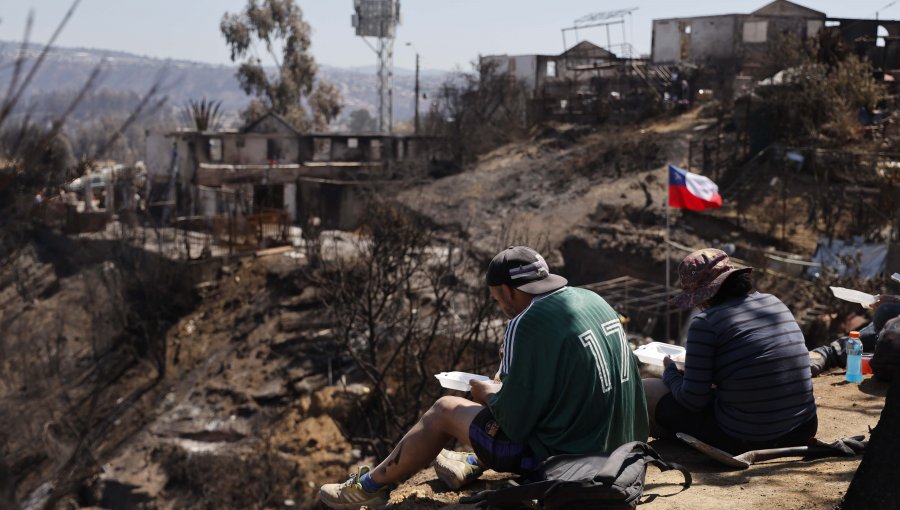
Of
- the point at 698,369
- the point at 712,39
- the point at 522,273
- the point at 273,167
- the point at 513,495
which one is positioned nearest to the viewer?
the point at 513,495

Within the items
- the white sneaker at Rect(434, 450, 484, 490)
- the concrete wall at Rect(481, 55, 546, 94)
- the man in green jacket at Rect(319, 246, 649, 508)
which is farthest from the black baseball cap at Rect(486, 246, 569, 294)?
the concrete wall at Rect(481, 55, 546, 94)

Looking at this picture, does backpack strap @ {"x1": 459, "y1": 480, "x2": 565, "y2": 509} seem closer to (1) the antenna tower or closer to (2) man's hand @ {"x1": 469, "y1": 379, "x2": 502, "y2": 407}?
(2) man's hand @ {"x1": 469, "y1": 379, "x2": 502, "y2": 407}

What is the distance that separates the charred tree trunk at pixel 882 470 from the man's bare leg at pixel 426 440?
1.61 m

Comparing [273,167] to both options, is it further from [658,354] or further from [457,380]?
[457,380]

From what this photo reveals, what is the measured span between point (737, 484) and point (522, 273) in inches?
59.0

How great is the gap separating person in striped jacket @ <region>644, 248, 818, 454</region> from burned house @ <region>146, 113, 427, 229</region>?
30178mm

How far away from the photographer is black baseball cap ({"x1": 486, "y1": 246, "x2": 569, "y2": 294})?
12.7 ft

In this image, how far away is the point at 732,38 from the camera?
40312 millimetres

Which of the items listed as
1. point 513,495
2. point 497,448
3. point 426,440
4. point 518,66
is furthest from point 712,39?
point 513,495

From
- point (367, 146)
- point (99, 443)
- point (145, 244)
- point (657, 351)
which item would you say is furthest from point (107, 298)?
point (657, 351)

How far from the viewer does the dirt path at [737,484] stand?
404 cm

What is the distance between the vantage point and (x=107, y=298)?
26656mm

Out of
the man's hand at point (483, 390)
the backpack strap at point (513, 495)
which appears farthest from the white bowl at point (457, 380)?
the backpack strap at point (513, 495)

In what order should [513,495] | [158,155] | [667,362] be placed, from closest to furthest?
[513,495], [667,362], [158,155]
